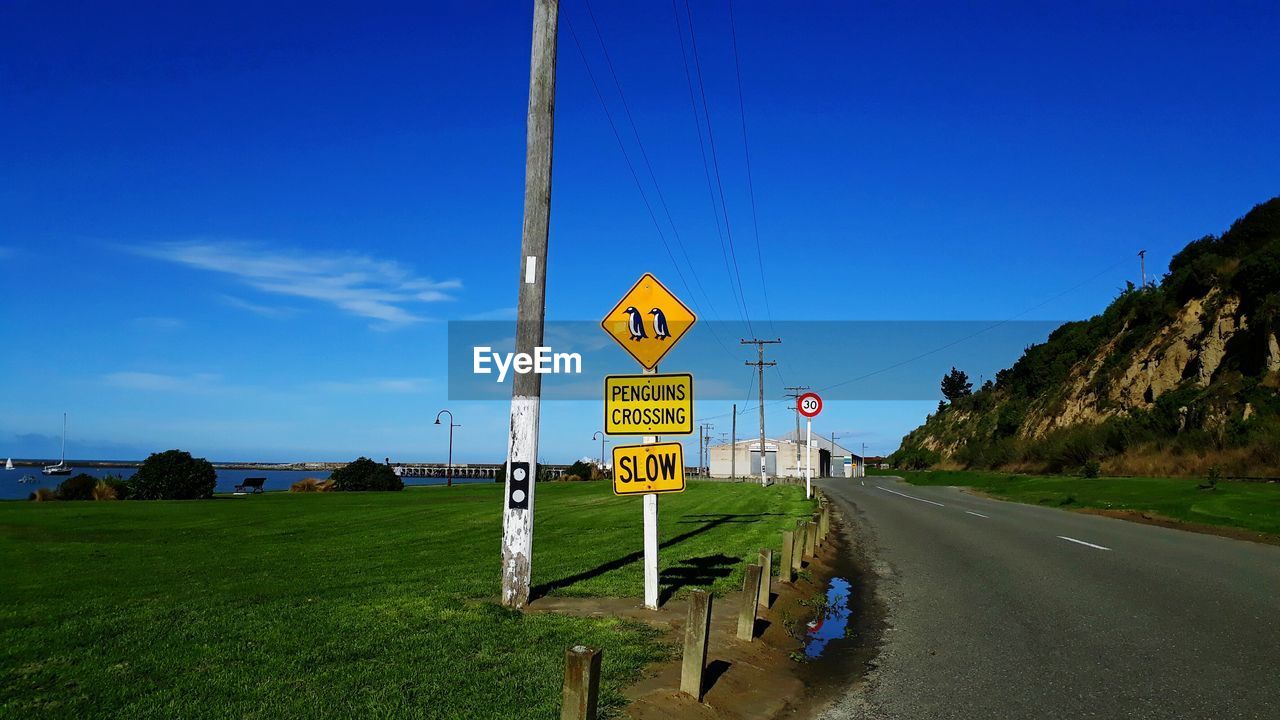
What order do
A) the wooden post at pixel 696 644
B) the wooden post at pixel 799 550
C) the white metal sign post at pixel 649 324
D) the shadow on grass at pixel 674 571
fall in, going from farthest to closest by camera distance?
the wooden post at pixel 799 550 < the shadow on grass at pixel 674 571 < the white metal sign post at pixel 649 324 < the wooden post at pixel 696 644

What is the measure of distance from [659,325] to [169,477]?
3189 centimetres

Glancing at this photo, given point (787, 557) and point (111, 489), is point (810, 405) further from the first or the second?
point (111, 489)

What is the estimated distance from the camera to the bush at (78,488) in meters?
32.3

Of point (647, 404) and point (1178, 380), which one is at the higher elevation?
point (1178, 380)

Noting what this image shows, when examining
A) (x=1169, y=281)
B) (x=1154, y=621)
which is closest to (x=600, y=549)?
(x=1154, y=621)

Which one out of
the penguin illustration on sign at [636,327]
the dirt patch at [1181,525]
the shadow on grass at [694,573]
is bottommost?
the shadow on grass at [694,573]

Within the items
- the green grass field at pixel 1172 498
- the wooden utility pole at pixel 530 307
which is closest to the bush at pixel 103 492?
the wooden utility pole at pixel 530 307

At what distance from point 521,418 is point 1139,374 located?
47.0 m

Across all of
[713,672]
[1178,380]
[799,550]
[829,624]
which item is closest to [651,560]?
[829,624]

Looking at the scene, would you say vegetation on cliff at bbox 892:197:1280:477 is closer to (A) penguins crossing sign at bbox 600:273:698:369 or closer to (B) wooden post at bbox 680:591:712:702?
(A) penguins crossing sign at bbox 600:273:698:369

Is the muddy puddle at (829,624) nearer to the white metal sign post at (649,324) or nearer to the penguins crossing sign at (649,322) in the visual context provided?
the white metal sign post at (649,324)

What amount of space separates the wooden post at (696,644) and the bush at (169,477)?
110ft

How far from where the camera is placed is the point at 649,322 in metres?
9.35

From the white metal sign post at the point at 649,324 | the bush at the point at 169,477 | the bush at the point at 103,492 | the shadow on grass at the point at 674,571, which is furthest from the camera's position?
the bush at the point at 169,477
